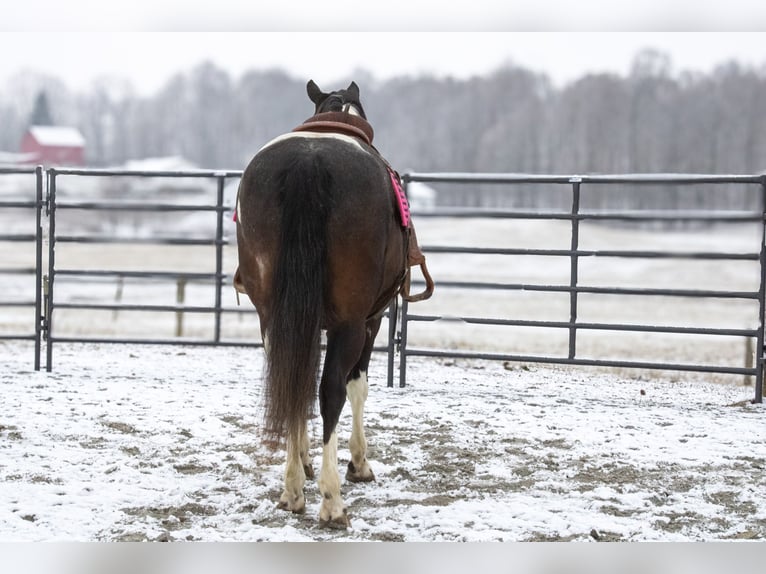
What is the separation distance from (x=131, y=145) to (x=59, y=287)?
33.6 metres

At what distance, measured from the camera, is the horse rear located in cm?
292

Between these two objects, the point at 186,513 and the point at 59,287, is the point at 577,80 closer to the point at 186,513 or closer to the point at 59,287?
the point at 59,287

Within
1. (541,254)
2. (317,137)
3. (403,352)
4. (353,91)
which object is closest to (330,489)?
(317,137)

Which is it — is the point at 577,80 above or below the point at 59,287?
above

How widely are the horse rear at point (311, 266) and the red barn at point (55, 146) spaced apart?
46.8m

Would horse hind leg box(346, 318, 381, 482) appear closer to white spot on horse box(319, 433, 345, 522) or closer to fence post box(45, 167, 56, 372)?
white spot on horse box(319, 433, 345, 522)

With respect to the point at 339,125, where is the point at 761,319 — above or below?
below

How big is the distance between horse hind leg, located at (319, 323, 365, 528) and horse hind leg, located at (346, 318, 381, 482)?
1.85 ft

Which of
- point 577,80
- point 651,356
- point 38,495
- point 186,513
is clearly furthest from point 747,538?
point 577,80

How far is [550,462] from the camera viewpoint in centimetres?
396

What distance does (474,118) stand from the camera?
138 feet

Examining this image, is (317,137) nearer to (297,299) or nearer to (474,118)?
(297,299)

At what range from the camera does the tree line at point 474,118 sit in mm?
33781

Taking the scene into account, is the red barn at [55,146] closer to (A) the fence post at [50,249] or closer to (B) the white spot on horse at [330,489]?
(A) the fence post at [50,249]
